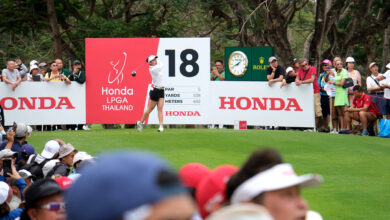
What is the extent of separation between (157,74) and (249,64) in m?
A: 4.76

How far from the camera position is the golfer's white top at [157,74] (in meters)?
19.8

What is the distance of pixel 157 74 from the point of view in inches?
784

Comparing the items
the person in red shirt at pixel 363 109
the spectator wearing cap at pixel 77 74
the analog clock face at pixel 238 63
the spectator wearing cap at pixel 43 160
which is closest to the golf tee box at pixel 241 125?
the analog clock face at pixel 238 63

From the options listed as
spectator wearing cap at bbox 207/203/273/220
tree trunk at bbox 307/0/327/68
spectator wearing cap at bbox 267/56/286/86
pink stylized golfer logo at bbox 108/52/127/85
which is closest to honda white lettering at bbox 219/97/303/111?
spectator wearing cap at bbox 267/56/286/86

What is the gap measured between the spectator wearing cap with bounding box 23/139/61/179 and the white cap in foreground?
21.5 feet

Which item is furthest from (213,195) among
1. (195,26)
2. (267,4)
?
(195,26)

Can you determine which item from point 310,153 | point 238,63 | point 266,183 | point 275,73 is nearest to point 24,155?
point 310,153

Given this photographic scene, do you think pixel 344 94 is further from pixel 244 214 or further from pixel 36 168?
pixel 244 214

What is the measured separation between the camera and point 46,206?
4.44m

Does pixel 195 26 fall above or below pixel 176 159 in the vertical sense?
above

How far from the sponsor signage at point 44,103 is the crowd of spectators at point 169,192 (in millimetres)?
15791

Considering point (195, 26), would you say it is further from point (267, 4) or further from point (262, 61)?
point (262, 61)

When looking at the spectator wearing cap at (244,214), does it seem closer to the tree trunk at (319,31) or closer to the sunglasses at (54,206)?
the sunglasses at (54,206)

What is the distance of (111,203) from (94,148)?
48.6ft
